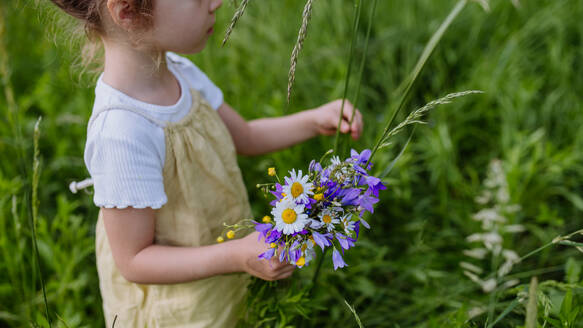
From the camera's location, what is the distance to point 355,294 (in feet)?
5.10

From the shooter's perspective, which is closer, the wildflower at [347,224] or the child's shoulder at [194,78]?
the wildflower at [347,224]

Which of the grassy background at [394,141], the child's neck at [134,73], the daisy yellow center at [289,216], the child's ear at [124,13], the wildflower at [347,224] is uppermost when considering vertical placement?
the child's ear at [124,13]

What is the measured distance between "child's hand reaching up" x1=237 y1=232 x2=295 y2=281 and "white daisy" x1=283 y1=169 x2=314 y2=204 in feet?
0.65

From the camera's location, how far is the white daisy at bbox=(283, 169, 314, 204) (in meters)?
0.71

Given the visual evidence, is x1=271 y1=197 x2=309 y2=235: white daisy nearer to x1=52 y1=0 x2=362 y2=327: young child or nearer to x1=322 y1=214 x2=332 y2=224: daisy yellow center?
x1=322 y1=214 x2=332 y2=224: daisy yellow center

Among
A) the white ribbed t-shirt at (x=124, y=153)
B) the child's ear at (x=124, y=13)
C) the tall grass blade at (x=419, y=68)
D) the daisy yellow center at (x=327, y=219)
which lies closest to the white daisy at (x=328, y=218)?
the daisy yellow center at (x=327, y=219)

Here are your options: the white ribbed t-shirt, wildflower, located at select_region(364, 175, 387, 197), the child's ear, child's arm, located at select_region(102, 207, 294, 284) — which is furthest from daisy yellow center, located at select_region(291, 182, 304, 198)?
the child's ear

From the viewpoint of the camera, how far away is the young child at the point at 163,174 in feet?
2.97

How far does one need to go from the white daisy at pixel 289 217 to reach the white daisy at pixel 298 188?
0.04 feet

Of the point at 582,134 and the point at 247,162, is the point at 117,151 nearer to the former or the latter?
the point at 247,162

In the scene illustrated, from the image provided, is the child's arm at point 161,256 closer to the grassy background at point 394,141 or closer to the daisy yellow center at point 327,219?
the daisy yellow center at point 327,219

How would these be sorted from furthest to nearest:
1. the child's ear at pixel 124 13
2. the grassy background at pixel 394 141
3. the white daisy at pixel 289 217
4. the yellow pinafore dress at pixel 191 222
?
the grassy background at pixel 394 141 < the yellow pinafore dress at pixel 191 222 < the child's ear at pixel 124 13 < the white daisy at pixel 289 217

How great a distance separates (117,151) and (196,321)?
1.53 feet

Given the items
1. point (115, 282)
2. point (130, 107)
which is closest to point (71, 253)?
point (115, 282)
